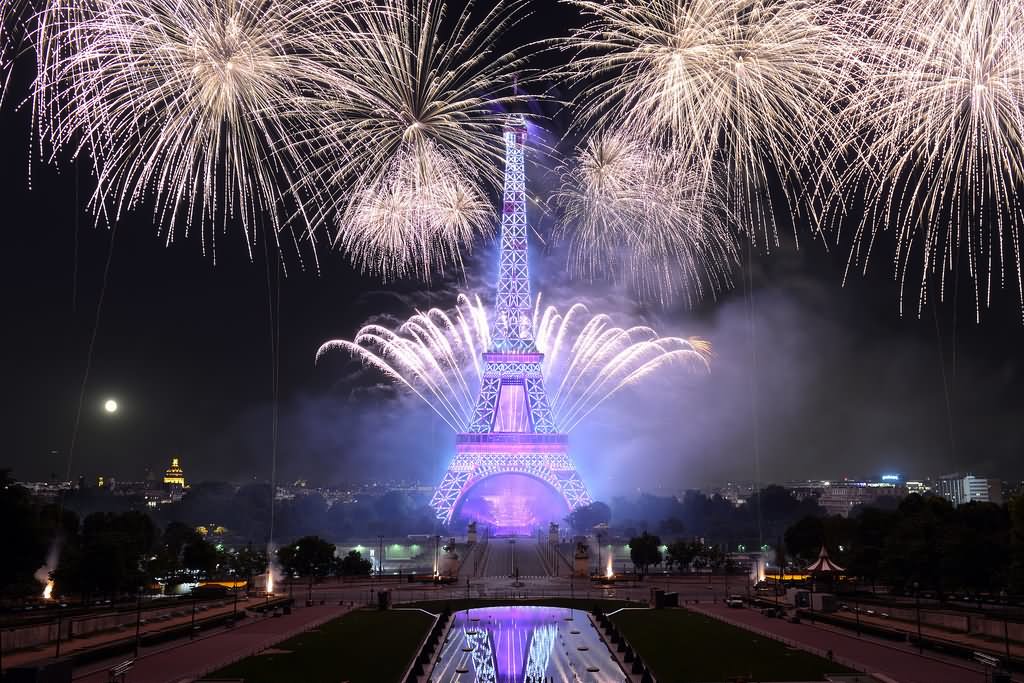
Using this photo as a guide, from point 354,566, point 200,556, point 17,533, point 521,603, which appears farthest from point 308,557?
point 17,533

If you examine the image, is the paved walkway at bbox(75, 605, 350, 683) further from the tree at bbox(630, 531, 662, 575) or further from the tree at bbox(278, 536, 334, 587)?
the tree at bbox(630, 531, 662, 575)

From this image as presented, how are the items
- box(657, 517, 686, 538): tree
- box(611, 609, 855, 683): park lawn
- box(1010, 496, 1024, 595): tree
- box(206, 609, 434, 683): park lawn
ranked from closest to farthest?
box(611, 609, 855, 683): park lawn, box(206, 609, 434, 683): park lawn, box(1010, 496, 1024, 595): tree, box(657, 517, 686, 538): tree

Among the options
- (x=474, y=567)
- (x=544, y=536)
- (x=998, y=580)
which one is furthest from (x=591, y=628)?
(x=544, y=536)

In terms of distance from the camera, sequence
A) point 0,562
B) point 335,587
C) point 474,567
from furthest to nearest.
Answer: point 474,567 < point 335,587 < point 0,562

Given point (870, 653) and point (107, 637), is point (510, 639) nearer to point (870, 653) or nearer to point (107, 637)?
point (870, 653)

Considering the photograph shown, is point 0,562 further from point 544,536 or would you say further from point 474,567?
point 544,536

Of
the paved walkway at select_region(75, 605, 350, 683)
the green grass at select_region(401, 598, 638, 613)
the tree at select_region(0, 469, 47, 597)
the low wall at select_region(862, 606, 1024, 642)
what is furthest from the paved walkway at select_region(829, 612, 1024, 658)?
the tree at select_region(0, 469, 47, 597)
